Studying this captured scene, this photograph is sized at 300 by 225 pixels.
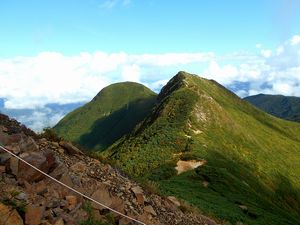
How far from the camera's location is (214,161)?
220 feet

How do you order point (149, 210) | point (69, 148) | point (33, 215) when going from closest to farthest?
point (33, 215) < point (149, 210) < point (69, 148)

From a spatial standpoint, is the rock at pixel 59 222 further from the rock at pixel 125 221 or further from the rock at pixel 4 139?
the rock at pixel 4 139

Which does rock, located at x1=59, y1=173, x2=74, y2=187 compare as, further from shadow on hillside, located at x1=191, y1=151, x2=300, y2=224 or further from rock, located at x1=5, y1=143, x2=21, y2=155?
shadow on hillside, located at x1=191, y1=151, x2=300, y2=224

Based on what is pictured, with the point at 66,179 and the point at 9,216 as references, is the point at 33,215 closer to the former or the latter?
the point at 9,216

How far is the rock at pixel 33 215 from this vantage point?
14.7 metres

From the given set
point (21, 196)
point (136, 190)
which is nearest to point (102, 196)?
point (136, 190)

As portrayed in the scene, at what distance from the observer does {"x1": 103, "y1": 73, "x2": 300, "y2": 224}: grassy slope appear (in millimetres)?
45312

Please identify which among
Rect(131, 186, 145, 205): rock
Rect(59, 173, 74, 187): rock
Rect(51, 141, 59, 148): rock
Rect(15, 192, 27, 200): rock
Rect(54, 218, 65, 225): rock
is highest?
Rect(51, 141, 59, 148): rock

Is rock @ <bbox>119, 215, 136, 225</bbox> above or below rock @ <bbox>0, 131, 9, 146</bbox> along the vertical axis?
below

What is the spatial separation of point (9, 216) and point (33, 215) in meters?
0.89

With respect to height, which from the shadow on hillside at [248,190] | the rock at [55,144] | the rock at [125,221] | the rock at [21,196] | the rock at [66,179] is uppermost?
the rock at [55,144]

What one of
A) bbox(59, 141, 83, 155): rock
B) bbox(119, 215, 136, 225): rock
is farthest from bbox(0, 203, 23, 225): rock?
bbox(59, 141, 83, 155): rock

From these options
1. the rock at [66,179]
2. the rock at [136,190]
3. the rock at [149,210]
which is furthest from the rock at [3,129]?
the rock at [149,210]

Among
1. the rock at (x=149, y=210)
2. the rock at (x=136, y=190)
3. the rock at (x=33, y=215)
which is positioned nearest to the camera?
the rock at (x=33, y=215)
